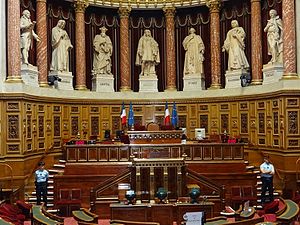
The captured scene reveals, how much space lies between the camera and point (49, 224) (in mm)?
13094

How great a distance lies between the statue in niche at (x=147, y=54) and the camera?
2853cm

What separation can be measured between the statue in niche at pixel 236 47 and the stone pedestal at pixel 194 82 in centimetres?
184

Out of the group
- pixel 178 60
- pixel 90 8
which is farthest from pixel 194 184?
pixel 90 8

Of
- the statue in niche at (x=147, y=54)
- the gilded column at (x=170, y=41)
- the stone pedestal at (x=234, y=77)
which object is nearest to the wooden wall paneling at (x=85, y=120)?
the statue in niche at (x=147, y=54)

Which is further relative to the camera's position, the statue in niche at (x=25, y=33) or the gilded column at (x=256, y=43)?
the gilded column at (x=256, y=43)

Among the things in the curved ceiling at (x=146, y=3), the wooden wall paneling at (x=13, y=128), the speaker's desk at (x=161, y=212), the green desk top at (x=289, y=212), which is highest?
the curved ceiling at (x=146, y=3)

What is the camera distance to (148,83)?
28656 millimetres

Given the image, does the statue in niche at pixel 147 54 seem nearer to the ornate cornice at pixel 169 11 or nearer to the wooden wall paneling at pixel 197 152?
the ornate cornice at pixel 169 11

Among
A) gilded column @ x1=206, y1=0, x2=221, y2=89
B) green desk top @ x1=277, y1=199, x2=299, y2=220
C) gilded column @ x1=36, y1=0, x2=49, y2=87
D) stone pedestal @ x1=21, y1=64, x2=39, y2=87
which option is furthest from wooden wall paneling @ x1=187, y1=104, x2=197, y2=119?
green desk top @ x1=277, y1=199, x2=299, y2=220

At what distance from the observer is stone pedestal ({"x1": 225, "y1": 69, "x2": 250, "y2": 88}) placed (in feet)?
86.3

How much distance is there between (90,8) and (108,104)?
5.43 meters

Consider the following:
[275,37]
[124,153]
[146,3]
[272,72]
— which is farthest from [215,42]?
[124,153]

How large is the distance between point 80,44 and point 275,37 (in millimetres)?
9719

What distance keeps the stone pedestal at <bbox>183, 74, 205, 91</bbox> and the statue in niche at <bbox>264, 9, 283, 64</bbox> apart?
474 cm
